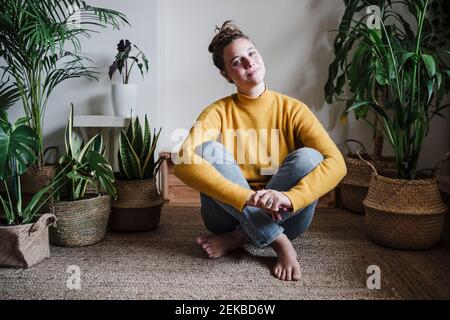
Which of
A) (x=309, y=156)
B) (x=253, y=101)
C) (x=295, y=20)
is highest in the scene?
(x=295, y=20)

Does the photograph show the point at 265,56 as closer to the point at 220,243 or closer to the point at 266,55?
the point at 266,55

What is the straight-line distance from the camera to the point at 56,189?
1540 mm

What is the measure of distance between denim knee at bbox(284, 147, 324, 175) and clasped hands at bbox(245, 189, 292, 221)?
12 centimetres

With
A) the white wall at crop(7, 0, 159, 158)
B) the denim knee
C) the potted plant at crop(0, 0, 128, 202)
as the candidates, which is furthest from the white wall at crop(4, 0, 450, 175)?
the denim knee

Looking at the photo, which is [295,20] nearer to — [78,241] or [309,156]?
[309,156]

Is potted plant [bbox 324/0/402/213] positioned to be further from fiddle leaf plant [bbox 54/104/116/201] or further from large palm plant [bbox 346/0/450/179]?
fiddle leaf plant [bbox 54/104/116/201]

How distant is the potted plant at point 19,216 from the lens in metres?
1.28

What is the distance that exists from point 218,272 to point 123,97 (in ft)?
3.36

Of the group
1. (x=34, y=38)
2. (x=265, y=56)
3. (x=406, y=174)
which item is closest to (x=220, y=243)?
(x=406, y=174)

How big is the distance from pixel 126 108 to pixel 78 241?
0.70 meters

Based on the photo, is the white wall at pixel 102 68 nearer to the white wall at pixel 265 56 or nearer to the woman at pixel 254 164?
the white wall at pixel 265 56

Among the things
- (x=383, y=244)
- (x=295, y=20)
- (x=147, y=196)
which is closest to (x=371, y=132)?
(x=295, y=20)

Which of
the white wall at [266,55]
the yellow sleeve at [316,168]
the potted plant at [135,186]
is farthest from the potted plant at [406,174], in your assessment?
the potted plant at [135,186]

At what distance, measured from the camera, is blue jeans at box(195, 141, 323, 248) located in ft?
4.44
